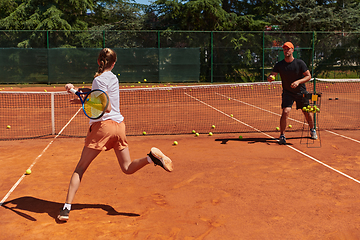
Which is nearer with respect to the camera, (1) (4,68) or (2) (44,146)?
(2) (44,146)

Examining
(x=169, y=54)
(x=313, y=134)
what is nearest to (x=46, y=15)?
(x=169, y=54)

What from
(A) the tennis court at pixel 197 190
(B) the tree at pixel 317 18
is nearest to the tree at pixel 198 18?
(B) the tree at pixel 317 18

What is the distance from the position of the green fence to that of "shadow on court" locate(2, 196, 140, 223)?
17.7 m

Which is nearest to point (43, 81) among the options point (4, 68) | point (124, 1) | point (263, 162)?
point (4, 68)

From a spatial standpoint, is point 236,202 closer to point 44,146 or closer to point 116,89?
point 116,89

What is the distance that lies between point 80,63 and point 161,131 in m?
14.4

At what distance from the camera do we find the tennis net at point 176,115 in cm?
880

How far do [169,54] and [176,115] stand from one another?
1152 cm

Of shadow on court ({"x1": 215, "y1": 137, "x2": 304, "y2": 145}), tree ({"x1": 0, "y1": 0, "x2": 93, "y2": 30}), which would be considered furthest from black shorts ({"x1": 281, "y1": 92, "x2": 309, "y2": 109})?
tree ({"x1": 0, "y1": 0, "x2": 93, "y2": 30})

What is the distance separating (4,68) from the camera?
2077 centimetres

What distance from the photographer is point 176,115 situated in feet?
36.5

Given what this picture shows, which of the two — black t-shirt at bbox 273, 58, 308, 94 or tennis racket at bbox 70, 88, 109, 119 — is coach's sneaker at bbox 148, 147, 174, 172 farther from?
black t-shirt at bbox 273, 58, 308, 94

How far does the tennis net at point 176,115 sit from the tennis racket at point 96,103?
15.6 feet

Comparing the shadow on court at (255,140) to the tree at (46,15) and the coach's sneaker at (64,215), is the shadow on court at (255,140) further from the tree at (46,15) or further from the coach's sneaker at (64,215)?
the tree at (46,15)
